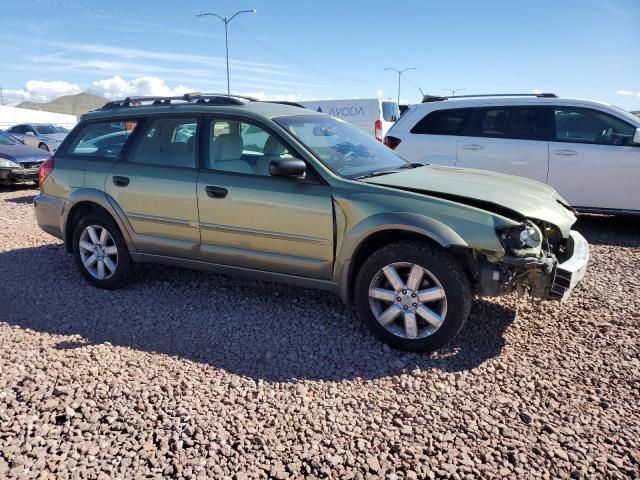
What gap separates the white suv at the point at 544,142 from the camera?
684 cm

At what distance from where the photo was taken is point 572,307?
4465 millimetres

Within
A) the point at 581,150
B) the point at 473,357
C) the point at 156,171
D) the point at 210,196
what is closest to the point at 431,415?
the point at 473,357

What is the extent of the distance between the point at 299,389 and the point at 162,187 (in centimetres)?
226

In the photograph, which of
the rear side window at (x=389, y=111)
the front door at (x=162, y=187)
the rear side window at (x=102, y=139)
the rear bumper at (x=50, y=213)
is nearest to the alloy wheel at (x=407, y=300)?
the front door at (x=162, y=187)

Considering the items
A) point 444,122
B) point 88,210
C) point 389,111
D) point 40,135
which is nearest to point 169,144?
point 88,210

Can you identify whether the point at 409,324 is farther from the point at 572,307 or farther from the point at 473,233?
the point at 572,307

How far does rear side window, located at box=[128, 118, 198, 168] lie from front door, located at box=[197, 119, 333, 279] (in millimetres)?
180

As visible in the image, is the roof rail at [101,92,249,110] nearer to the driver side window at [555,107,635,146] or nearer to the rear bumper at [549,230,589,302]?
the rear bumper at [549,230,589,302]

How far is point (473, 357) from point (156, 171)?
3019 mm

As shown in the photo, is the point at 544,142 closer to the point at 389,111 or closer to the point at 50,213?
the point at 50,213

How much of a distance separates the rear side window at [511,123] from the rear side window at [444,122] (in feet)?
0.61

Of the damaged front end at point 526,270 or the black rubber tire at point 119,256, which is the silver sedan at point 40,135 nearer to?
the black rubber tire at point 119,256

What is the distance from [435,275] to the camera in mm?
3533

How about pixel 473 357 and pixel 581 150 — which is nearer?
pixel 473 357
